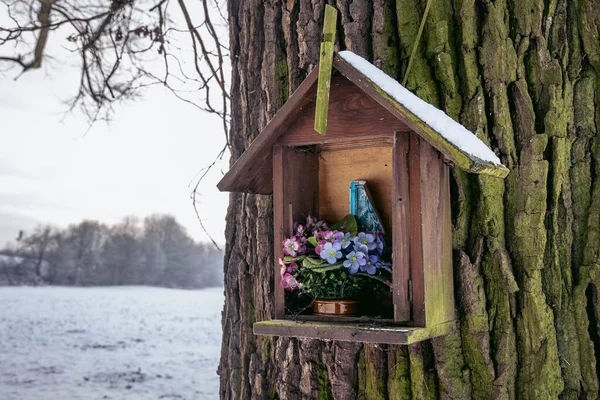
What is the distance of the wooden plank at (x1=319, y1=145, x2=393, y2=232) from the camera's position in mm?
1872

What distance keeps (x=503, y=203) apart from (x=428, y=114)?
48 cm

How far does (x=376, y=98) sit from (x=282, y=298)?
2.12 feet

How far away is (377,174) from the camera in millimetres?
1879

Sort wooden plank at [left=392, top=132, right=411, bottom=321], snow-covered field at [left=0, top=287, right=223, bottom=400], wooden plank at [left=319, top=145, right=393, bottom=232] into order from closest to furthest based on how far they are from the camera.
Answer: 1. wooden plank at [left=392, top=132, right=411, bottom=321]
2. wooden plank at [left=319, top=145, right=393, bottom=232]
3. snow-covered field at [left=0, top=287, right=223, bottom=400]

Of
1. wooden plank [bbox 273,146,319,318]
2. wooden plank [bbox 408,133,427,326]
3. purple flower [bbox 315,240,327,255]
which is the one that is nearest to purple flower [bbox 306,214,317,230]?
wooden plank [bbox 273,146,319,318]

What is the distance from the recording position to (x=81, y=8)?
427cm

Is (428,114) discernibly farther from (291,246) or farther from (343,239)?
(291,246)

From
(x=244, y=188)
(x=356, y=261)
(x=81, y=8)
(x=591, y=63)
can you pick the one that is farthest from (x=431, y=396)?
(x=81, y=8)

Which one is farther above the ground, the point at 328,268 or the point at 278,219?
the point at 278,219

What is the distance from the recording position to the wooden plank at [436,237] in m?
1.68

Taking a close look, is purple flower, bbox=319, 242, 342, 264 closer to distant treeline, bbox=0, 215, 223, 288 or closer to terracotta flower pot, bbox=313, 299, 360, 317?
terracotta flower pot, bbox=313, 299, 360, 317

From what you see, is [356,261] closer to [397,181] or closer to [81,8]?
[397,181]

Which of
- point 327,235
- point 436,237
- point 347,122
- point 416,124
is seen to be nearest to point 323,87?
point 347,122

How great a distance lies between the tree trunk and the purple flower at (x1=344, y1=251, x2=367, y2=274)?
35cm
